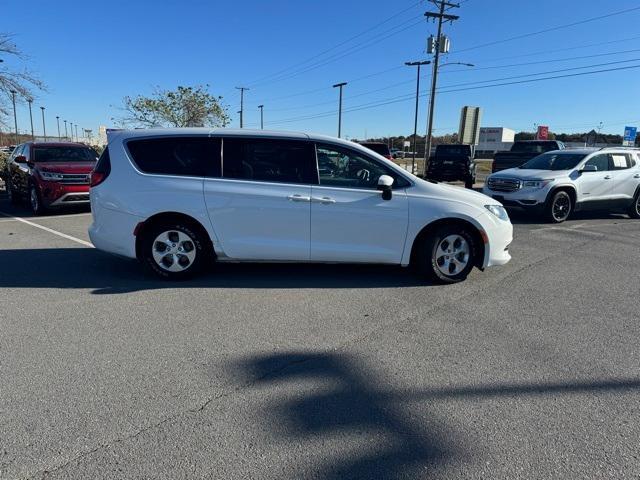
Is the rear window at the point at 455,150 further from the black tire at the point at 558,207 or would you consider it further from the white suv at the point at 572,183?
the black tire at the point at 558,207

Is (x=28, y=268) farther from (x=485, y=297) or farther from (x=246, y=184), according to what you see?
(x=485, y=297)

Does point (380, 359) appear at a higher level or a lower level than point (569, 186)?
lower

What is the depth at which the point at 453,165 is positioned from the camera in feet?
62.6

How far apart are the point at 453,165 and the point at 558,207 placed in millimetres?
8514

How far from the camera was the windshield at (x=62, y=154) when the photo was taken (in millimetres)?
11583

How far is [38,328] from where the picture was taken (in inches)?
163

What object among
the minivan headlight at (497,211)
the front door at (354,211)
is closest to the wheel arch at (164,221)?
the front door at (354,211)

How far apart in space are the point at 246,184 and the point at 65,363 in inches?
105

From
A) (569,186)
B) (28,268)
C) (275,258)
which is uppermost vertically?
(569,186)

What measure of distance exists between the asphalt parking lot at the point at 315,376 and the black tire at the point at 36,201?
570cm

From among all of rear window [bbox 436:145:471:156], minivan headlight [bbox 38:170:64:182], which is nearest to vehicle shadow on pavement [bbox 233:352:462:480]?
minivan headlight [bbox 38:170:64:182]

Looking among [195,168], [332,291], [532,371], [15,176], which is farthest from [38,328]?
[15,176]

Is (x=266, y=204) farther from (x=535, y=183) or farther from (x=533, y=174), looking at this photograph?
(x=533, y=174)

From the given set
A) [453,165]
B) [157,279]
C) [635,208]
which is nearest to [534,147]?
[453,165]
